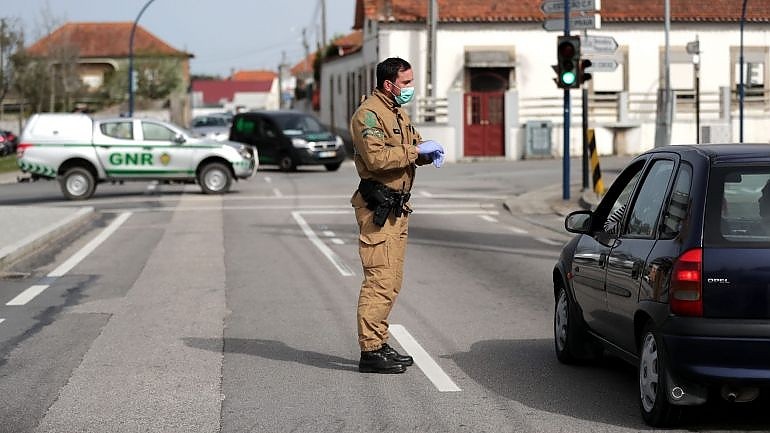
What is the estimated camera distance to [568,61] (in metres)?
23.6

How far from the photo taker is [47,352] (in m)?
9.16

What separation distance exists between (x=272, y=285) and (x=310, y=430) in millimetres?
6552

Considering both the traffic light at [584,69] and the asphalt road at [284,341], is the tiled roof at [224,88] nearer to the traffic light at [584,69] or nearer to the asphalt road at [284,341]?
the traffic light at [584,69]

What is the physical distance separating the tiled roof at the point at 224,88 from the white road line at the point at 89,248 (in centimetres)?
12738

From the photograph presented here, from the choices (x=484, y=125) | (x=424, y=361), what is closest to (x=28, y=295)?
(x=424, y=361)

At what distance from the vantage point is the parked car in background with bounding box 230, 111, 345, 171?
124 feet

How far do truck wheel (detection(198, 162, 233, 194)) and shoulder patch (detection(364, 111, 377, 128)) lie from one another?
2045 cm

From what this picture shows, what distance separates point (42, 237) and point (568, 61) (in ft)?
33.0

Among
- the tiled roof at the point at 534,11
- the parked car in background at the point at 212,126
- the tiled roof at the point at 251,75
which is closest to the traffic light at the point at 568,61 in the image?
the tiled roof at the point at 534,11

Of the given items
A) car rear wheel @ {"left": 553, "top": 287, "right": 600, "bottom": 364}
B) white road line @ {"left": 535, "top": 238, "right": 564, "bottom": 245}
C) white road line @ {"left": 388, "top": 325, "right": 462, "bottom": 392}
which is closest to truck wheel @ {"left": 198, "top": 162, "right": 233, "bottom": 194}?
white road line @ {"left": 535, "top": 238, "right": 564, "bottom": 245}

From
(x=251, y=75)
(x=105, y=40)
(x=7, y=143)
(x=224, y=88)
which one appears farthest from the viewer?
(x=251, y=75)

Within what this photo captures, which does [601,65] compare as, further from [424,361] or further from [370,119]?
[370,119]

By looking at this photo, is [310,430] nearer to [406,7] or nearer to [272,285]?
[272,285]

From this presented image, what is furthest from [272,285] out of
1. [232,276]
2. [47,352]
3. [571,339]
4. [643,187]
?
[643,187]
